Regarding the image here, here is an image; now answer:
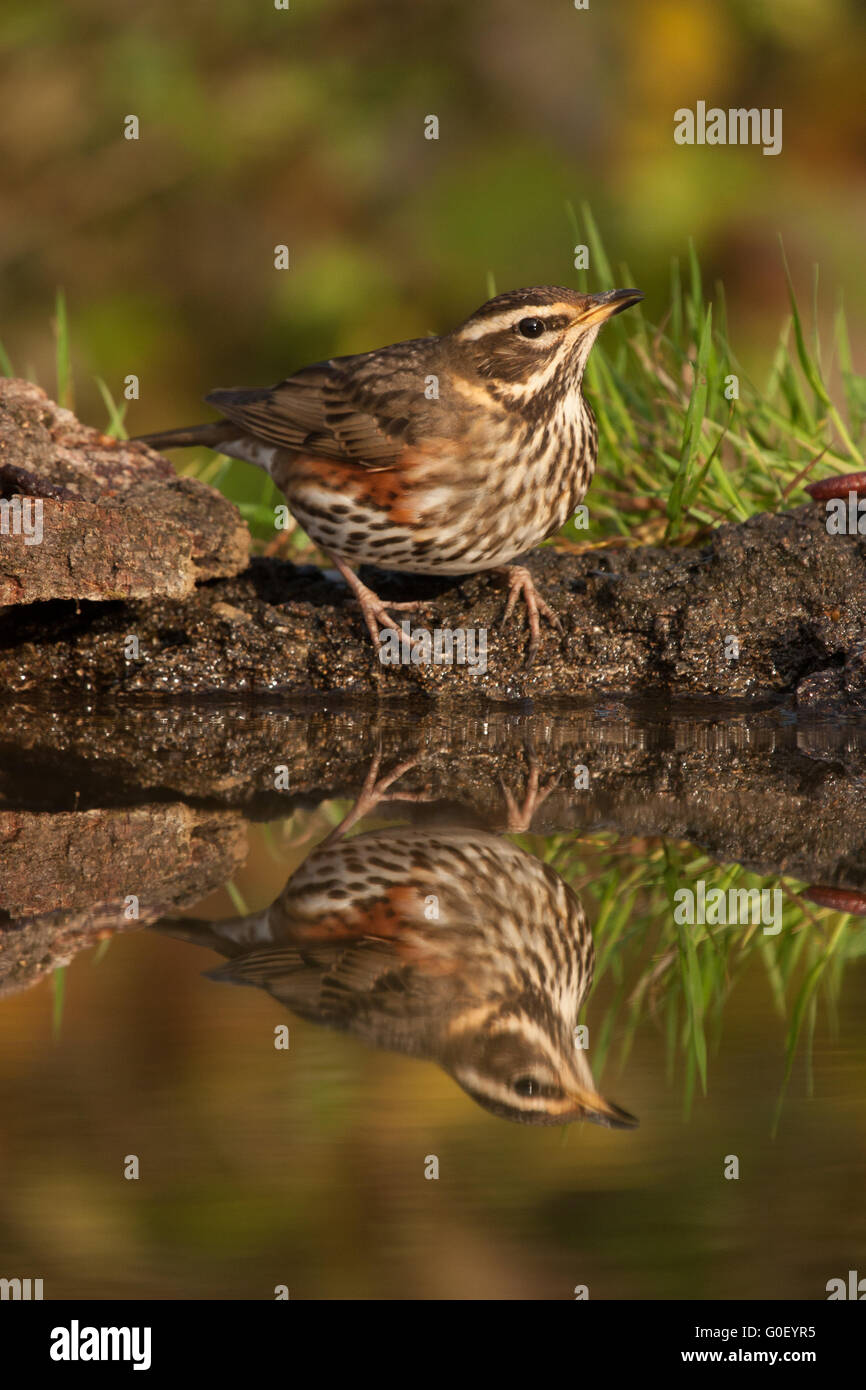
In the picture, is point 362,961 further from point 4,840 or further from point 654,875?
point 4,840

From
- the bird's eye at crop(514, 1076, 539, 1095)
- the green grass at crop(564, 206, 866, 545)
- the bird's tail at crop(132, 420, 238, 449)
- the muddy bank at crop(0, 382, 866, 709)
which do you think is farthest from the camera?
the bird's tail at crop(132, 420, 238, 449)

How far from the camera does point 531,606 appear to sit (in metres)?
5.09

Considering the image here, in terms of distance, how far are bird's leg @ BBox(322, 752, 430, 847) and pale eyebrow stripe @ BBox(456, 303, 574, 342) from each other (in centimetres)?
166

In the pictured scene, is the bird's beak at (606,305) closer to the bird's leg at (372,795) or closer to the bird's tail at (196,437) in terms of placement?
the bird's tail at (196,437)

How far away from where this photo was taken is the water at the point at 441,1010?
6.32ft

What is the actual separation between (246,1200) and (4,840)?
180 centimetres

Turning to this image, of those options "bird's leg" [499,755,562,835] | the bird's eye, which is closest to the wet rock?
"bird's leg" [499,755,562,835]

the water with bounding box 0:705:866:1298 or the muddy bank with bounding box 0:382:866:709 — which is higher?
the muddy bank with bounding box 0:382:866:709

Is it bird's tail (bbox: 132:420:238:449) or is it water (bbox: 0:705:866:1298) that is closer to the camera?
water (bbox: 0:705:866:1298)

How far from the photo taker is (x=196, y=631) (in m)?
5.16

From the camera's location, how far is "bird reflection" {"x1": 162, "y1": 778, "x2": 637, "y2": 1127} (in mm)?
2436

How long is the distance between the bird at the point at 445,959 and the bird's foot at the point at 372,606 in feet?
5.48

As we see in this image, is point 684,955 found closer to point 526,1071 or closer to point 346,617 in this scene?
point 526,1071

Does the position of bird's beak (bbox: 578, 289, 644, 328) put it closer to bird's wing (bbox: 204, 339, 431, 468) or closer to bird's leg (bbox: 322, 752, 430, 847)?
bird's wing (bbox: 204, 339, 431, 468)
